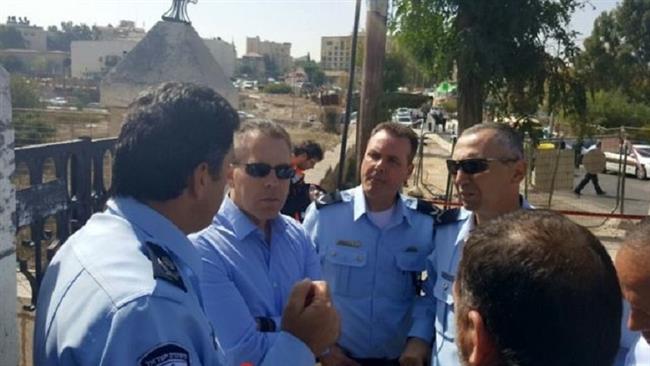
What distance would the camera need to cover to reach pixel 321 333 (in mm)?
1745

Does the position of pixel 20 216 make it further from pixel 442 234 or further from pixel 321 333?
pixel 442 234

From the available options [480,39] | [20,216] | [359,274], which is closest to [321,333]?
[359,274]

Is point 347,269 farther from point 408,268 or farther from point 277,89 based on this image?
point 277,89

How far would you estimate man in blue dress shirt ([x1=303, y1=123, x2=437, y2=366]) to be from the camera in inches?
109

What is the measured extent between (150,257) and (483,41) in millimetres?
8948

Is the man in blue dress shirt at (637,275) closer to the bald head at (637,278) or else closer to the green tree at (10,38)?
the bald head at (637,278)

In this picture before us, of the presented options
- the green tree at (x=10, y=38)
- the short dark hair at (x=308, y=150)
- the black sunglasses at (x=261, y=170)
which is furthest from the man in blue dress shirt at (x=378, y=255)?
the green tree at (x=10, y=38)

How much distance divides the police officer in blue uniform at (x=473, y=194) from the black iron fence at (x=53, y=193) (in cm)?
159

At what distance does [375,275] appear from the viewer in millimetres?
2807

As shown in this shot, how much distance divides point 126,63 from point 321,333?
3.00 m

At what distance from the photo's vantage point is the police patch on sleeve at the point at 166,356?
3.69 ft

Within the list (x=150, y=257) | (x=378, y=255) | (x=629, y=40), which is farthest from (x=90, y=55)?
(x=150, y=257)

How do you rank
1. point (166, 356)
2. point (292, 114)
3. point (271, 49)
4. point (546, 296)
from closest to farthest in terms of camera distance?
point (546, 296), point (166, 356), point (292, 114), point (271, 49)

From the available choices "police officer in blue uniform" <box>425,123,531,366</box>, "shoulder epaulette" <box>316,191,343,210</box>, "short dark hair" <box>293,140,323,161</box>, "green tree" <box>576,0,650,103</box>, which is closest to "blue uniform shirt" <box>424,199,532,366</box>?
"police officer in blue uniform" <box>425,123,531,366</box>
